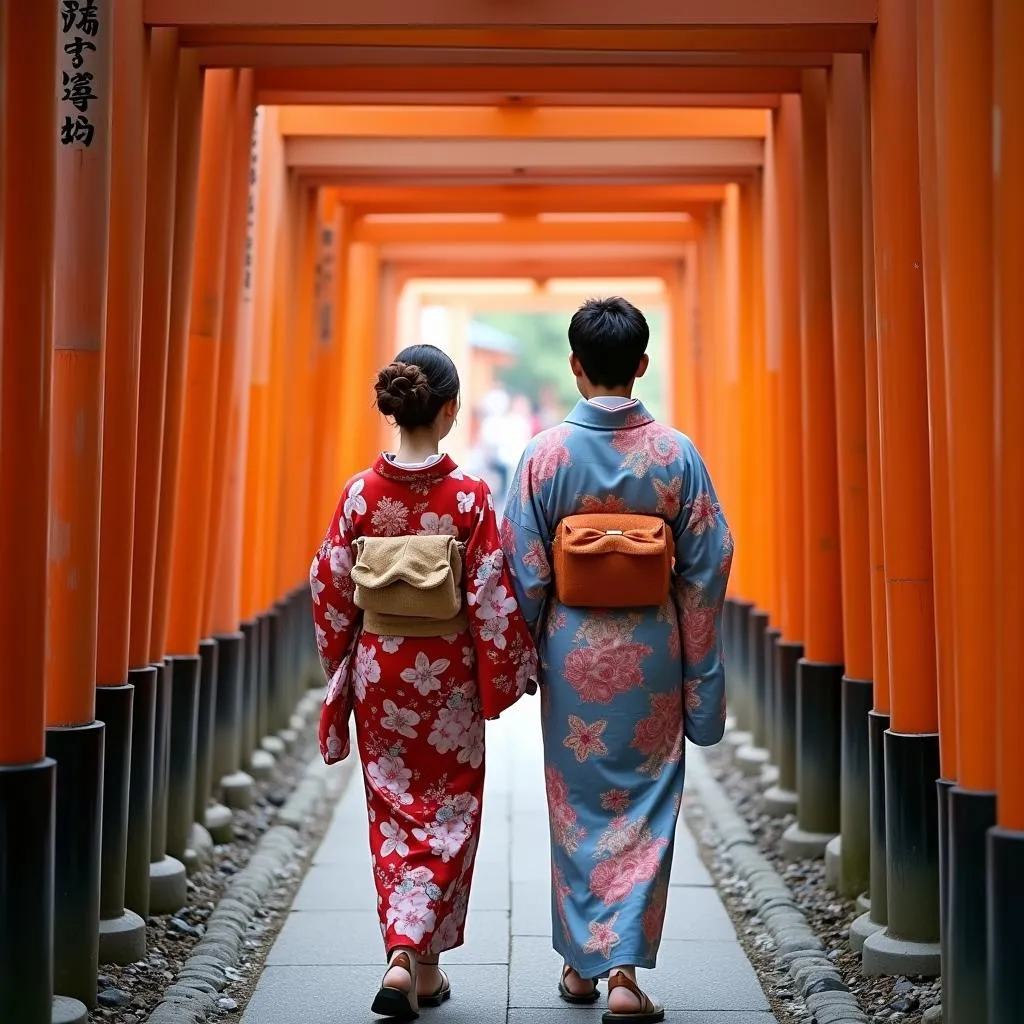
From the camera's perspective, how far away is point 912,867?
15.5 feet

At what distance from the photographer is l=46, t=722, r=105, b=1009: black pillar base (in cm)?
430

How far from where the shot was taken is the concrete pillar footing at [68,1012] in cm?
388

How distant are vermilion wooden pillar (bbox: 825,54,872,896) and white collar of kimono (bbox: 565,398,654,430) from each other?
1.70m

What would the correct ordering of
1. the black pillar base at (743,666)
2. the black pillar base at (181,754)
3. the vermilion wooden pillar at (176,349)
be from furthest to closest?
the black pillar base at (743,666), the black pillar base at (181,754), the vermilion wooden pillar at (176,349)

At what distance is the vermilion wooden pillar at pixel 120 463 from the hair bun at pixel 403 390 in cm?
101

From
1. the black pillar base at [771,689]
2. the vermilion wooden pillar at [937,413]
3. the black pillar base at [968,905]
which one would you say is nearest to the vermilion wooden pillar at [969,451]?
the black pillar base at [968,905]

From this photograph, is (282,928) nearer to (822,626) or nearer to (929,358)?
(822,626)

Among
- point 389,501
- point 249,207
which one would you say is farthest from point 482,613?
point 249,207

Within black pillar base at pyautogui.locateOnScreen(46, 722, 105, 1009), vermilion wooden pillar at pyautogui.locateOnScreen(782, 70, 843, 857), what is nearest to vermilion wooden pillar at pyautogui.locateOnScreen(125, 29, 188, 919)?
black pillar base at pyautogui.locateOnScreen(46, 722, 105, 1009)

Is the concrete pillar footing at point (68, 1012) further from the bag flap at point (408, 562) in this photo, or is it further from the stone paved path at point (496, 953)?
the bag flap at point (408, 562)

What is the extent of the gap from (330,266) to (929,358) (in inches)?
278

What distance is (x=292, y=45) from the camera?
543 centimetres

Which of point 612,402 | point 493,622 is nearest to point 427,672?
point 493,622

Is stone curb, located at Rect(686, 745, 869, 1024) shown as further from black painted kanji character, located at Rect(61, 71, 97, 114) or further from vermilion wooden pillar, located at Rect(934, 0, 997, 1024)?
black painted kanji character, located at Rect(61, 71, 97, 114)
